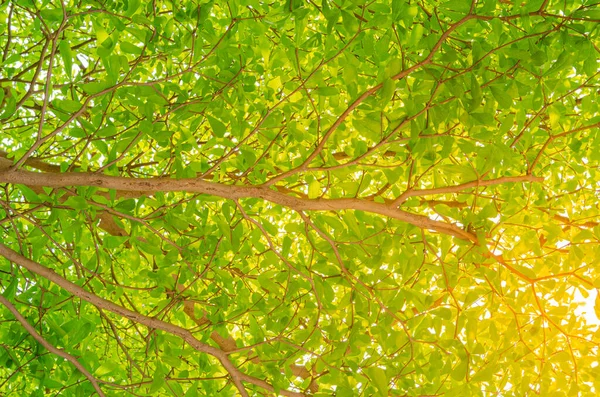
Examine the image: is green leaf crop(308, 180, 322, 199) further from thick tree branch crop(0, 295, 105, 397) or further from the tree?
thick tree branch crop(0, 295, 105, 397)

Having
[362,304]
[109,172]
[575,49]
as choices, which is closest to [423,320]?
[362,304]

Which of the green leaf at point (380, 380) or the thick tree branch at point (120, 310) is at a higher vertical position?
the thick tree branch at point (120, 310)

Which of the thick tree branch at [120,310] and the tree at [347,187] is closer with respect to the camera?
the tree at [347,187]

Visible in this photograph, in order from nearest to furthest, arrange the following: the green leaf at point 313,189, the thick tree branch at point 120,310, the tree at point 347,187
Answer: the tree at point 347,187 → the thick tree branch at point 120,310 → the green leaf at point 313,189

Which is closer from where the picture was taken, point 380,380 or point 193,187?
point 193,187

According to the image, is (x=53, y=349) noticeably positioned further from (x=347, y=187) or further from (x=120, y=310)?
(x=347, y=187)

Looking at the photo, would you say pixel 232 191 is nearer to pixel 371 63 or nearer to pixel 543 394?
pixel 371 63

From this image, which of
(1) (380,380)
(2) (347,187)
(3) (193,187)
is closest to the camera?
(3) (193,187)

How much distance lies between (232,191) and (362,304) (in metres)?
0.91

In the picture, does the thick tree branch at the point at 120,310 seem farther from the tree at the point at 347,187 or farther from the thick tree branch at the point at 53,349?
the thick tree branch at the point at 53,349

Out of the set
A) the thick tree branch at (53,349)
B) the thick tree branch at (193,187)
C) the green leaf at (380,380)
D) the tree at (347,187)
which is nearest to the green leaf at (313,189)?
the tree at (347,187)

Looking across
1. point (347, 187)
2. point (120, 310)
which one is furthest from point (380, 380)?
point (120, 310)

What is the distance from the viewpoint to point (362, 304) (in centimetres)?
276

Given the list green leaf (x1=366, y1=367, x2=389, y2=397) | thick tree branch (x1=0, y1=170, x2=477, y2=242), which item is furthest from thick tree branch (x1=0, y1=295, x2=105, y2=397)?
green leaf (x1=366, y1=367, x2=389, y2=397)
